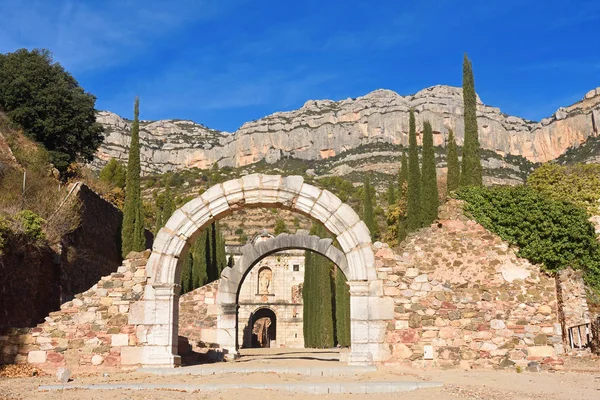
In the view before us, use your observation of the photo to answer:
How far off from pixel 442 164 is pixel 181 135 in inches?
2597

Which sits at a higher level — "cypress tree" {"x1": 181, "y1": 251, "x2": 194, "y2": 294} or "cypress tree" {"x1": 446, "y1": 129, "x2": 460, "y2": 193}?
"cypress tree" {"x1": 446, "y1": 129, "x2": 460, "y2": 193}

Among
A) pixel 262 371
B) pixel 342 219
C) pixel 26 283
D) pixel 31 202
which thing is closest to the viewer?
pixel 262 371

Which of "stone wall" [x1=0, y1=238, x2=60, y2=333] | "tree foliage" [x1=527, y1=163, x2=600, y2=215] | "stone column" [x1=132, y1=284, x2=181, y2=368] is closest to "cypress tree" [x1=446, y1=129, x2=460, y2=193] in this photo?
"tree foliage" [x1=527, y1=163, x2=600, y2=215]

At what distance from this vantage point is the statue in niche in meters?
42.8

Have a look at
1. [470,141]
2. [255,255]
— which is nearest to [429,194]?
[470,141]

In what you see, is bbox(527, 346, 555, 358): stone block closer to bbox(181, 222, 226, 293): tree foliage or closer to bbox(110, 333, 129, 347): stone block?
bbox(110, 333, 129, 347): stone block

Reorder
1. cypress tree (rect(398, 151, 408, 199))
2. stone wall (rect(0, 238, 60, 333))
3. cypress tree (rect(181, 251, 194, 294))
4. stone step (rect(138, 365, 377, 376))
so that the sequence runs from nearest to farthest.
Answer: stone step (rect(138, 365, 377, 376)), stone wall (rect(0, 238, 60, 333)), cypress tree (rect(398, 151, 408, 199)), cypress tree (rect(181, 251, 194, 294))

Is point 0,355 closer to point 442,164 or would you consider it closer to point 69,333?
point 69,333

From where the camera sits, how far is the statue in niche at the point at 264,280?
42.8 metres

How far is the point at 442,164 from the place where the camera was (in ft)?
250

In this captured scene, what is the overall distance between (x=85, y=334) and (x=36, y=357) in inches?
36.4

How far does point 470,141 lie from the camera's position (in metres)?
23.9

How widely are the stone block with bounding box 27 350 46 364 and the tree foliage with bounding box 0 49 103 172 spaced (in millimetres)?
15150

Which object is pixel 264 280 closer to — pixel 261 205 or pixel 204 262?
pixel 204 262
